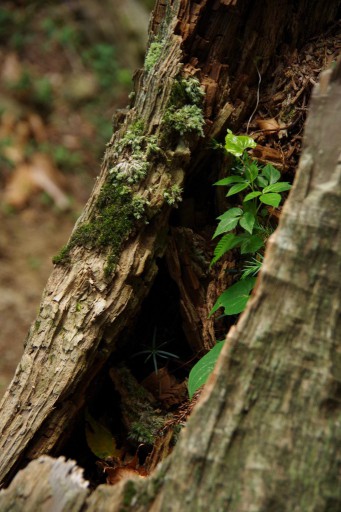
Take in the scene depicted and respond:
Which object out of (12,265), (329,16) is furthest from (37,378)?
(12,265)

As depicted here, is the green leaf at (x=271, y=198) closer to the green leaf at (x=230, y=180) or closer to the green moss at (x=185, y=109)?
the green leaf at (x=230, y=180)

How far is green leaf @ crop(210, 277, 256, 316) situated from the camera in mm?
2037

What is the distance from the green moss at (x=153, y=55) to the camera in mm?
2270

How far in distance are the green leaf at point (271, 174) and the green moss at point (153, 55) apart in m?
0.66

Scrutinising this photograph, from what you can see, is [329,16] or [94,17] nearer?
[329,16]

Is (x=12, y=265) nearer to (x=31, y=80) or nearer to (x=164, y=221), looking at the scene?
(x=31, y=80)

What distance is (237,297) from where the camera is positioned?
207cm

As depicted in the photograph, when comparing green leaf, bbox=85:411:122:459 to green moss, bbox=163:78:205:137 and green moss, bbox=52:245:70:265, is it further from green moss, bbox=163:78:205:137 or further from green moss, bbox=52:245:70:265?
green moss, bbox=163:78:205:137

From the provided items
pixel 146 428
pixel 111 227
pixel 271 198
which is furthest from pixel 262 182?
pixel 146 428

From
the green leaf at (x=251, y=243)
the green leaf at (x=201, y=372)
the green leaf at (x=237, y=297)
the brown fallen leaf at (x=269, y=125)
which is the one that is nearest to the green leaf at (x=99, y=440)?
the green leaf at (x=201, y=372)

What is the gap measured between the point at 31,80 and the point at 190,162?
177 inches

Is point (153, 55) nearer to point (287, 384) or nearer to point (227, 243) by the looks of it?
point (227, 243)

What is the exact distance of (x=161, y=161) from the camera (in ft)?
7.23

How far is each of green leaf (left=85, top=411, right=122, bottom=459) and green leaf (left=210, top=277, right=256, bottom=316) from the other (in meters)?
0.74
